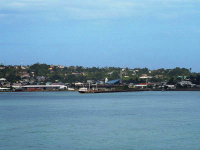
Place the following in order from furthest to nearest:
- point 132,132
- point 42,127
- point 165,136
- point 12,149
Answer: point 42,127 < point 132,132 < point 165,136 < point 12,149

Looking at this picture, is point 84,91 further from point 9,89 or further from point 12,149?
point 12,149

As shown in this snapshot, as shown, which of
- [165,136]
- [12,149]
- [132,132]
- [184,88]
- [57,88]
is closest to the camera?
[12,149]

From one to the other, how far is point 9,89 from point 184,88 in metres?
78.9

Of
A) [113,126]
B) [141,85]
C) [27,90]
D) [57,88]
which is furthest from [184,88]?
[113,126]

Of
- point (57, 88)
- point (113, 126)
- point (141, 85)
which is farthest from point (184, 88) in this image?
point (113, 126)

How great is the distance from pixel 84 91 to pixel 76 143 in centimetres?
11280

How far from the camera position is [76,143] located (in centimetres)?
2353

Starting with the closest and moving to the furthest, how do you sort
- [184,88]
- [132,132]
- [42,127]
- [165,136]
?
[165,136], [132,132], [42,127], [184,88]

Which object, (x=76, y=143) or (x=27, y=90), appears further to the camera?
(x=27, y=90)

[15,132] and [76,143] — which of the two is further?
[15,132]

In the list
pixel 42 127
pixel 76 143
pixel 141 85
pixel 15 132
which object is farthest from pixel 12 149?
pixel 141 85

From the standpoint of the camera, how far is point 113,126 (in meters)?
30.6

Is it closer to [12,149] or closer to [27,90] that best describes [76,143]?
[12,149]

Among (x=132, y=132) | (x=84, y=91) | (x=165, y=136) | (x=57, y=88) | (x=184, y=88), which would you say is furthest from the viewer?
(x=57, y=88)
